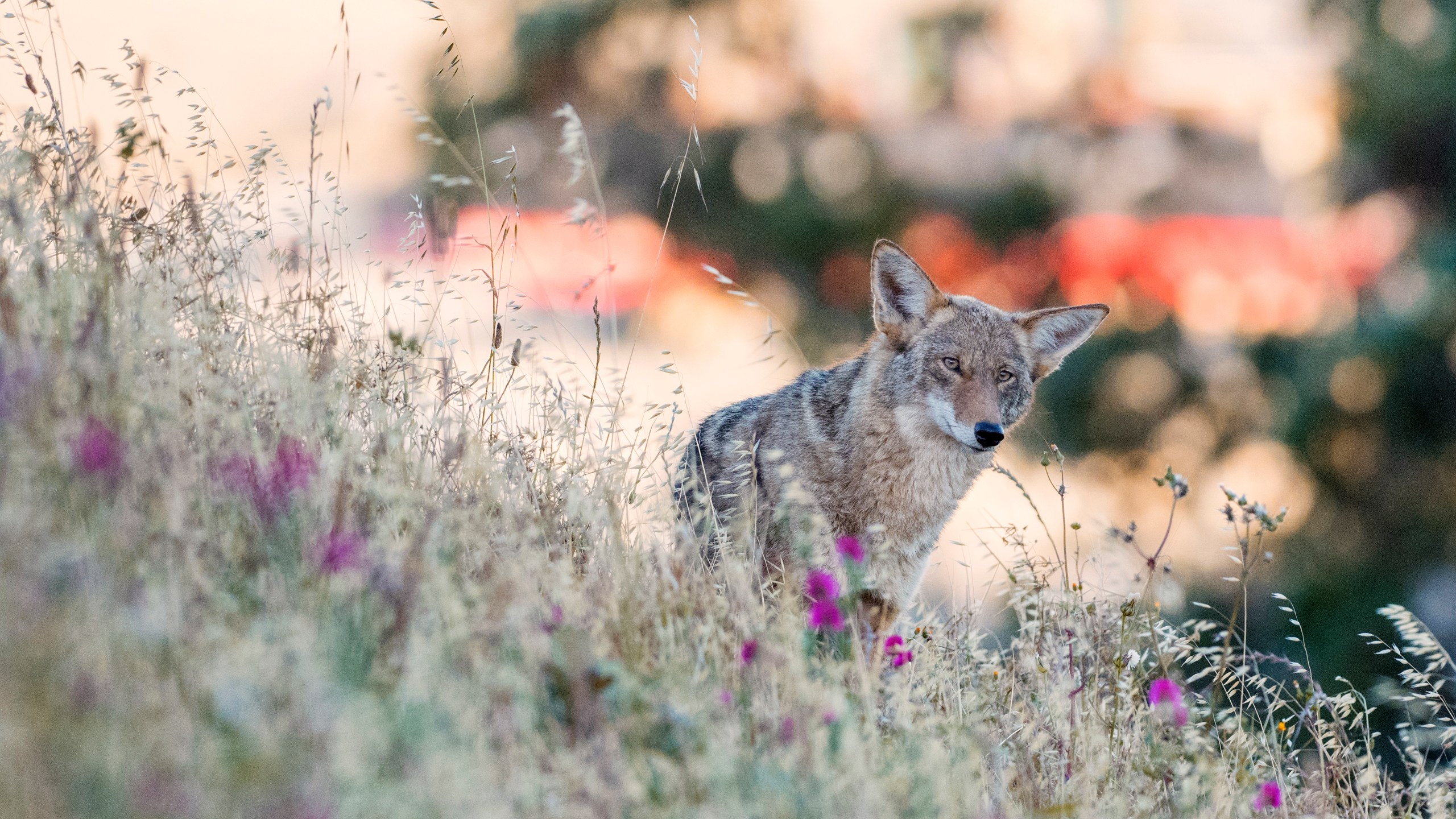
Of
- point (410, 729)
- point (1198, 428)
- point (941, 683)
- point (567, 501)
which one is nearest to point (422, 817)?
point (410, 729)

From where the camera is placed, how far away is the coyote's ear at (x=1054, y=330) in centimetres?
431

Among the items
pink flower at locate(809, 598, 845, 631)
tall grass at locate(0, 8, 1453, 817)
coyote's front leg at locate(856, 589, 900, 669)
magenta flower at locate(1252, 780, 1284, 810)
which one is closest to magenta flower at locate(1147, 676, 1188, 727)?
tall grass at locate(0, 8, 1453, 817)

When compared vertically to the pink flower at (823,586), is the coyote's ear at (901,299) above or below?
above

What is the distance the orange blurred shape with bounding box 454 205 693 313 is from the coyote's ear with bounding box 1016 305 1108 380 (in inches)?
59.6

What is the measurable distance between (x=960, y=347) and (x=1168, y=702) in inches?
74.1

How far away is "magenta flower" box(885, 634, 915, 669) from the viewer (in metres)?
2.69

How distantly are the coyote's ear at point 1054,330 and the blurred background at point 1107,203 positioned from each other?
6.46 meters

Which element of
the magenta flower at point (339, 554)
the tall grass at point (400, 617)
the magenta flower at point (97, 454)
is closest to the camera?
the tall grass at point (400, 617)

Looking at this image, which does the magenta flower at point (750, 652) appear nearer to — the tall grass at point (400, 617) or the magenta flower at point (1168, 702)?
the tall grass at point (400, 617)

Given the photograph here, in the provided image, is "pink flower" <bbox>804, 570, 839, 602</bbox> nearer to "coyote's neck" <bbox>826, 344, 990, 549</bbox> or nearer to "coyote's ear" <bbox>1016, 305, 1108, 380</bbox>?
"coyote's neck" <bbox>826, 344, 990, 549</bbox>

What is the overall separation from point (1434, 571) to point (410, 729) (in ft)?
38.8

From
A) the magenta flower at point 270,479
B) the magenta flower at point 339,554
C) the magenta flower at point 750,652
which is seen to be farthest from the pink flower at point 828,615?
the magenta flower at point 270,479

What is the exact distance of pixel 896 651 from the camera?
268 centimetres

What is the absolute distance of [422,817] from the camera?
1.49 meters
